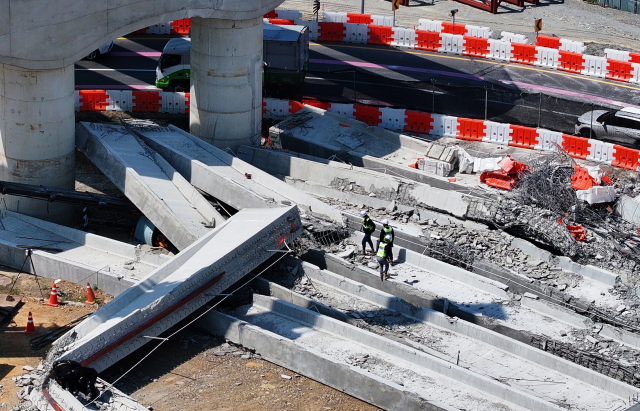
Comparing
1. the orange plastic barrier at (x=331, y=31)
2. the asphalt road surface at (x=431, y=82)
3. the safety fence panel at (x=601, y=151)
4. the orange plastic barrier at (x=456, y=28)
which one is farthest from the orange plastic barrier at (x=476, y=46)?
the safety fence panel at (x=601, y=151)

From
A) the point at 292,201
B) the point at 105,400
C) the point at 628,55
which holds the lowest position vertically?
the point at 105,400

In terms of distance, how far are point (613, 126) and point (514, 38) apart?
10.7 m

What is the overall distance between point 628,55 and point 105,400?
2870cm

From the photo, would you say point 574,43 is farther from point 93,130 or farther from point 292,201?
point 93,130

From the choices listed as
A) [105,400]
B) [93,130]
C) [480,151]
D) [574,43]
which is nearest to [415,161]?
[480,151]

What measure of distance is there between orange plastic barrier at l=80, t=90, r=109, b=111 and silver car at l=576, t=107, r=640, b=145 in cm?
1722

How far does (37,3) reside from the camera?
2545cm

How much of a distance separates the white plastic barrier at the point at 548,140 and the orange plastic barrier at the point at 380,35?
38.4ft

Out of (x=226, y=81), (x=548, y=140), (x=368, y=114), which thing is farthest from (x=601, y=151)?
(x=226, y=81)

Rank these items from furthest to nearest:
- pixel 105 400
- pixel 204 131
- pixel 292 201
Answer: pixel 204 131 → pixel 292 201 → pixel 105 400

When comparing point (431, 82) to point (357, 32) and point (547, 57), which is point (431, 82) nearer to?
point (547, 57)

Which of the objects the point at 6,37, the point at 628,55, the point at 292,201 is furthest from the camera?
the point at 628,55

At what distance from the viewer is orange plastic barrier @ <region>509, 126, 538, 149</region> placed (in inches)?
1357

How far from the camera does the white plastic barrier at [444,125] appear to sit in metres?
35.4
